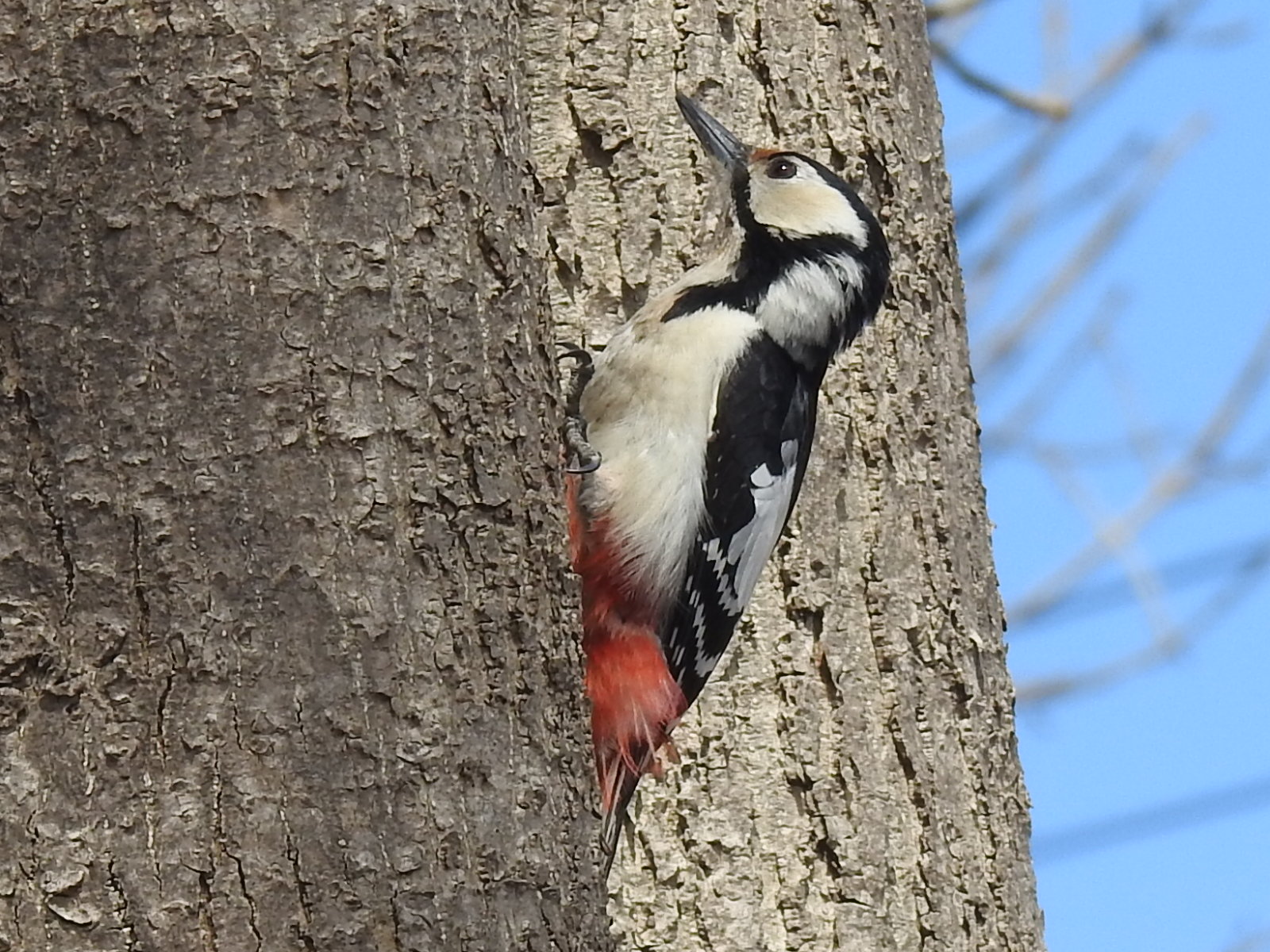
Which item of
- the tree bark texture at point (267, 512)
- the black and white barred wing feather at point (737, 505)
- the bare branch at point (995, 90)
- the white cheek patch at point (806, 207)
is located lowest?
the tree bark texture at point (267, 512)

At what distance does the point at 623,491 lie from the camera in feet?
9.80

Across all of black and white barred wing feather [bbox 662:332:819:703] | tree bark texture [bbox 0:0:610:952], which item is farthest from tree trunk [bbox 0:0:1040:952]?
black and white barred wing feather [bbox 662:332:819:703]

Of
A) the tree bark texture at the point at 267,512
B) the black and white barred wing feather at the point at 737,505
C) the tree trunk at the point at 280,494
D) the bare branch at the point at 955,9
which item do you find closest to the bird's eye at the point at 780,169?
the black and white barred wing feather at the point at 737,505

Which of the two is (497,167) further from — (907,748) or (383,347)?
(907,748)

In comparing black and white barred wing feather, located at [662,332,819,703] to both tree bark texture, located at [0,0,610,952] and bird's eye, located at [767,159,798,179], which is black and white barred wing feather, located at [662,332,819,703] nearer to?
bird's eye, located at [767,159,798,179]

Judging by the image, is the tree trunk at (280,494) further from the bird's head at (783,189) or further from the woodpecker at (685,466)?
the bird's head at (783,189)

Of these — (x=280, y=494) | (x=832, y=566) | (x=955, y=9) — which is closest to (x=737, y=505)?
(x=832, y=566)

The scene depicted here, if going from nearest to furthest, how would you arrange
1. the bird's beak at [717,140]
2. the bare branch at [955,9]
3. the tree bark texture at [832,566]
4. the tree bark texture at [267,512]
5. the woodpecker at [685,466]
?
the tree bark texture at [267,512] < the woodpecker at [685,466] < the tree bark texture at [832,566] < the bird's beak at [717,140] < the bare branch at [955,9]

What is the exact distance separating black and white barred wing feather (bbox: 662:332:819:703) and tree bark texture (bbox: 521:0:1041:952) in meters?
0.12

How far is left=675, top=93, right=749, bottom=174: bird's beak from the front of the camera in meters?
3.20

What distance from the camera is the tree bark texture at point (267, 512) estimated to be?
70.6 inches

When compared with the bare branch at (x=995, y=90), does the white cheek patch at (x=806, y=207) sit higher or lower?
lower

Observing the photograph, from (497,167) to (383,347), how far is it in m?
0.29

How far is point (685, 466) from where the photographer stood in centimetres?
305
